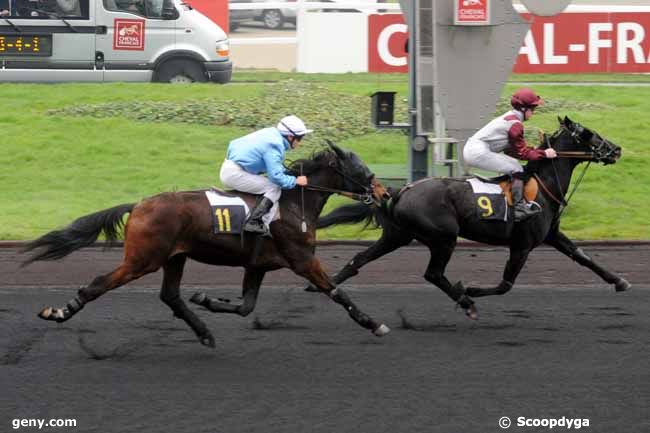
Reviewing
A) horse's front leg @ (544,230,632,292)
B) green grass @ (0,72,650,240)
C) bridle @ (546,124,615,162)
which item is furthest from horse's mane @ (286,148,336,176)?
green grass @ (0,72,650,240)

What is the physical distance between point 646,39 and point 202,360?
15.4 metres

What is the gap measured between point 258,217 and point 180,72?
13.1m

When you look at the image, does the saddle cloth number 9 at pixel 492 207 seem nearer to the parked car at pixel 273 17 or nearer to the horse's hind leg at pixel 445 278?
the horse's hind leg at pixel 445 278

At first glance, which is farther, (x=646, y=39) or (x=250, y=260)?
(x=646, y=39)

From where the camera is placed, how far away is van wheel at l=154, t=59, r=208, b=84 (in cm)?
2248

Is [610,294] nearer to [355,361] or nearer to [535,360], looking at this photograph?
[535,360]

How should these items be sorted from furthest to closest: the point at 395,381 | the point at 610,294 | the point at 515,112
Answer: the point at 610,294, the point at 515,112, the point at 395,381

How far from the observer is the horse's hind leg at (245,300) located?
1014 cm

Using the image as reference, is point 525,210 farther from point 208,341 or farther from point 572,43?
point 572,43

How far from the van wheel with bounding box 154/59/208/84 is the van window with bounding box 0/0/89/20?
1650 millimetres

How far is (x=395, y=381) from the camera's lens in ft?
29.4

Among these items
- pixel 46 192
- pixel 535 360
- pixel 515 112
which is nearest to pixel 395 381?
pixel 535 360

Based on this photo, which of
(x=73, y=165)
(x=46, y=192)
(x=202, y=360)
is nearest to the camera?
(x=202, y=360)

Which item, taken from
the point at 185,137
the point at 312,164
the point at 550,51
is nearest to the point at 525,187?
the point at 312,164
